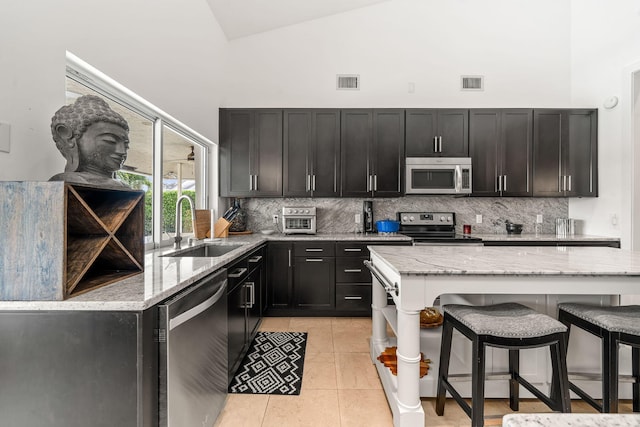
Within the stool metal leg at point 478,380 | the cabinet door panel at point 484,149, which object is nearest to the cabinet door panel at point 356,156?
the cabinet door panel at point 484,149

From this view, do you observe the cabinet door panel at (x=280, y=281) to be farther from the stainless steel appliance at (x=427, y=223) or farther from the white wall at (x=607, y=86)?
the white wall at (x=607, y=86)

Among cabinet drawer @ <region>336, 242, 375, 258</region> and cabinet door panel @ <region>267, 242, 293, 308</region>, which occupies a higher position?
cabinet drawer @ <region>336, 242, 375, 258</region>

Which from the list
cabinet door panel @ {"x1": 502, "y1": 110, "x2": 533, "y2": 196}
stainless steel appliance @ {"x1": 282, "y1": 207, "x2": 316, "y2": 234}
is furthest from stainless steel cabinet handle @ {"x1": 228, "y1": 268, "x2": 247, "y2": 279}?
cabinet door panel @ {"x1": 502, "y1": 110, "x2": 533, "y2": 196}

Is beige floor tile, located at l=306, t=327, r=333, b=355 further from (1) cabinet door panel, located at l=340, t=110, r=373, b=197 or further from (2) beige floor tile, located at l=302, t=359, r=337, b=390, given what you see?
(1) cabinet door panel, located at l=340, t=110, r=373, b=197

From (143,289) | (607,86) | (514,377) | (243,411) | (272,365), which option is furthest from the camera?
(607,86)

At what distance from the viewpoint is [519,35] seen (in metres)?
4.25

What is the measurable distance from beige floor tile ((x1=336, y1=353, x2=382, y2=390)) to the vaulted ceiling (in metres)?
3.84

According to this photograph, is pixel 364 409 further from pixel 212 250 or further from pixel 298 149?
pixel 298 149

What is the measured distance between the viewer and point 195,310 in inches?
56.5

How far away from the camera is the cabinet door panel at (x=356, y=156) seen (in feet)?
12.8

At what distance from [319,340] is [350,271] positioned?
88cm

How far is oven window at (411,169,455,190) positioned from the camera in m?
3.82

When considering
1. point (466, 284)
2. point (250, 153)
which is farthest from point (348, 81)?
point (466, 284)

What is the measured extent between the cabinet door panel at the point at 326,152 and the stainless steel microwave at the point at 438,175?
2.92 feet
